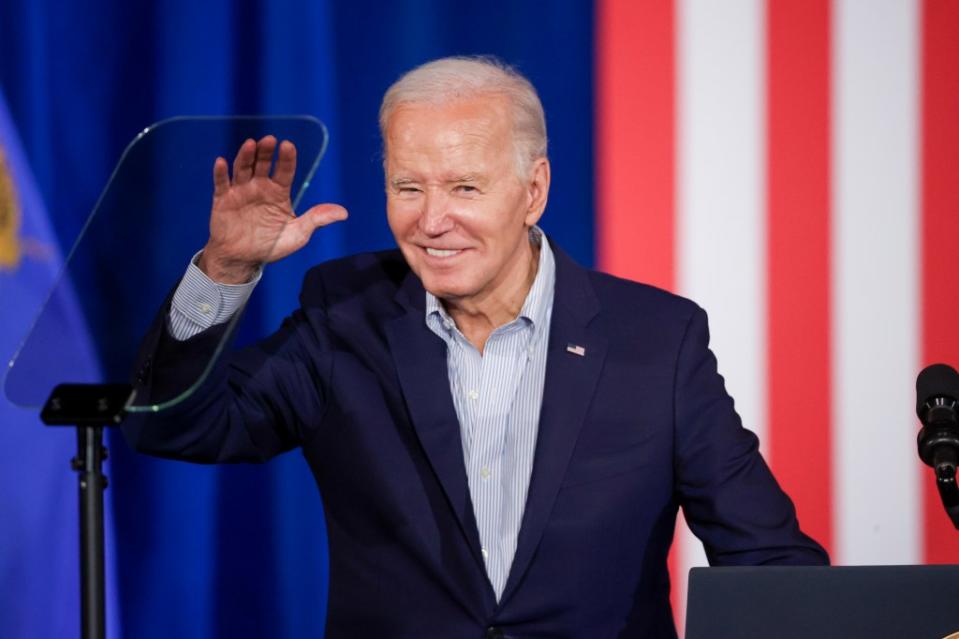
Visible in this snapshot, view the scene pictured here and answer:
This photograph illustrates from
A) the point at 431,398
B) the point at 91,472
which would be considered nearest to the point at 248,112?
the point at 431,398

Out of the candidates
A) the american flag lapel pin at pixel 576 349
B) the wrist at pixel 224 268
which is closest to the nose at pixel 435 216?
the american flag lapel pin at pixel 576 349

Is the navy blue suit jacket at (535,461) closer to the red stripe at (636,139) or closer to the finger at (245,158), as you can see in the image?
the finger at (245,158)

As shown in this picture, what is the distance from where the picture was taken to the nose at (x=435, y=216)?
180 centimetres

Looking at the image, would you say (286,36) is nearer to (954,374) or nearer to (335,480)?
(335,480)

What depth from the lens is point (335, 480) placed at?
1896mm

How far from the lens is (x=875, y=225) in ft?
8.55

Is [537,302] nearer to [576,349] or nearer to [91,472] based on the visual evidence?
[576,349]

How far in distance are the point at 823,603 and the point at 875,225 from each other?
1.55 meters

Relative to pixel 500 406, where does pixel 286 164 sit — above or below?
above

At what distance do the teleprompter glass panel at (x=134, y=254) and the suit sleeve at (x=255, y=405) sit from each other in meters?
0.30

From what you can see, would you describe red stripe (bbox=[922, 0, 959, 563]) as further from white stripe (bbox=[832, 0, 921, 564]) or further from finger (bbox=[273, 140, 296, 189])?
finger (bbox=[273, 140, 296, 189])

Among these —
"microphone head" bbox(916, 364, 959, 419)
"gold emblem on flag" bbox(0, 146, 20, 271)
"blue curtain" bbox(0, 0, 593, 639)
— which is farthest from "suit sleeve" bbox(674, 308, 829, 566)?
"gold emblem on flag" bbox(0, 146, 20, 271)

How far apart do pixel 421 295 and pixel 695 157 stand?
0.87 m

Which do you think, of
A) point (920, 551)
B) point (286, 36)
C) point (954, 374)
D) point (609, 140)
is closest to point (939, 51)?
point (609, 140)
